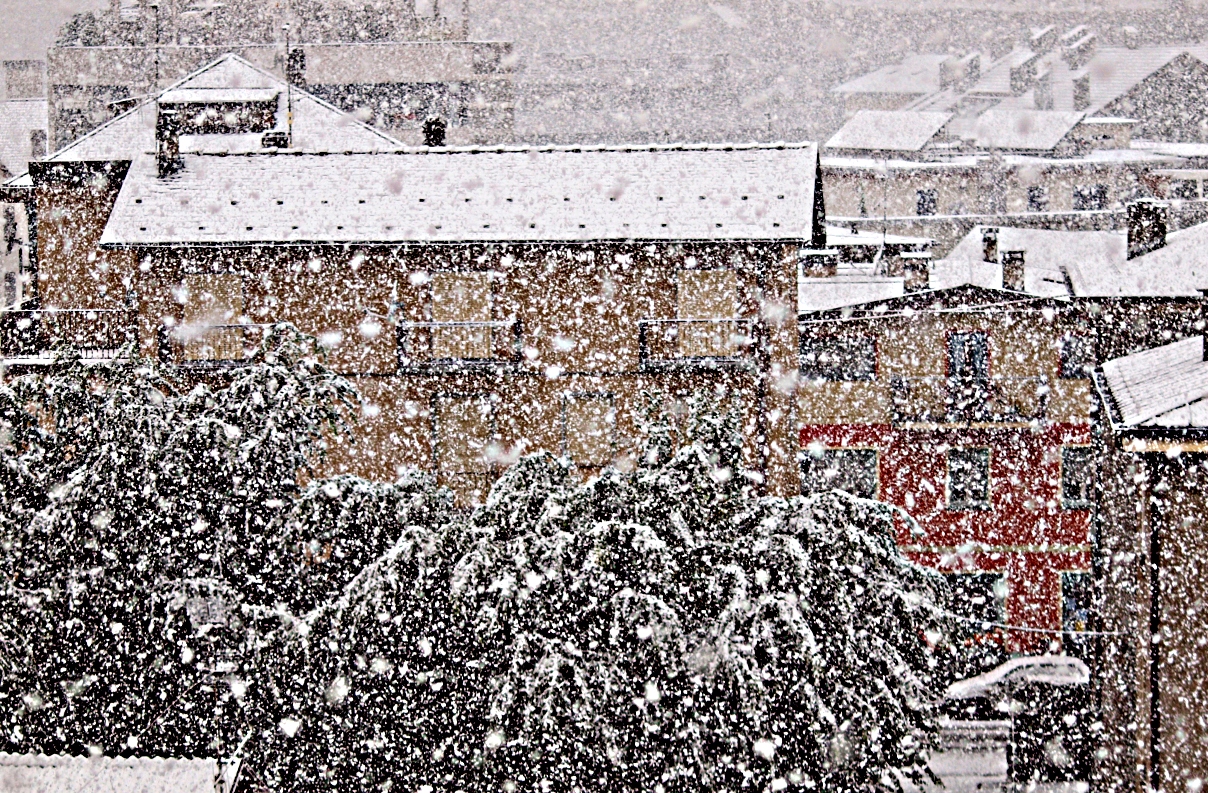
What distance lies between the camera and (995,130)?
56656 mm

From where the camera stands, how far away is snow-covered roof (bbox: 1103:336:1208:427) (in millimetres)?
10547

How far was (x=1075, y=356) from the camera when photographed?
2212 cm

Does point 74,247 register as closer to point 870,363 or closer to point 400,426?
point 400,426

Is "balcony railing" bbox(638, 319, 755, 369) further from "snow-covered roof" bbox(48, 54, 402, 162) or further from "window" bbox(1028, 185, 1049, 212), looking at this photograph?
"window" bbox(1028, 185, 1049, 212)

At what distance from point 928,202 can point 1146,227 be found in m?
25.1

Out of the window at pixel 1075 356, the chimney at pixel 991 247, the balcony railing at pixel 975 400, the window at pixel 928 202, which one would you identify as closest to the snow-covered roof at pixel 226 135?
the balcony railing at pixel 975 400

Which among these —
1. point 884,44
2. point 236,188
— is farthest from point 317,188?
point 884,44

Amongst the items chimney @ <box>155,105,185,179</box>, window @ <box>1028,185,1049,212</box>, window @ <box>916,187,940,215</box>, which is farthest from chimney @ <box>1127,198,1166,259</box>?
window @ <box>1028,185,1049,212</box>

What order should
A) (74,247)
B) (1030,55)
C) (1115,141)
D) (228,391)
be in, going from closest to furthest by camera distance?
(228,391) < (74,247) < (1115,141) < (1030,55)

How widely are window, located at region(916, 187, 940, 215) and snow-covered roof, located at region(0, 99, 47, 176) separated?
35136 mm

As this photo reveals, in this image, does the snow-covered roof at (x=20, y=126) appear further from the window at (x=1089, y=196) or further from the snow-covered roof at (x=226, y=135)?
the window at (x=1089, y=196)

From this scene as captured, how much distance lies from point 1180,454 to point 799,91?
7270 cm

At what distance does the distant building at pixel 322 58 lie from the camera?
48.3m

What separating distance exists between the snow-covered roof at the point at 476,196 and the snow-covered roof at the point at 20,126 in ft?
111
